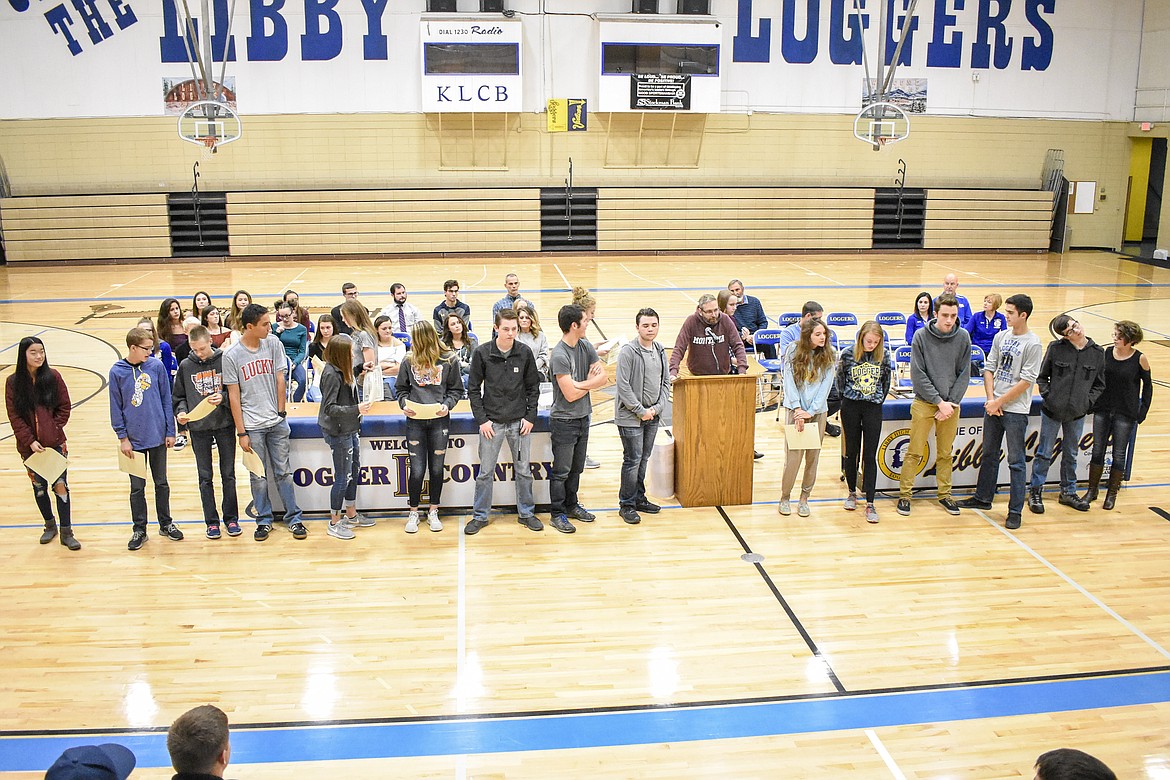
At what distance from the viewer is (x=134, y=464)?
7008 millimetres

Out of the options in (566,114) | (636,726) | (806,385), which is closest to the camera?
(636,726)

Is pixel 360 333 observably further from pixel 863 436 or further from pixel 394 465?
pixel 863 436

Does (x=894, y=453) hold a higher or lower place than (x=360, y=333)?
lower

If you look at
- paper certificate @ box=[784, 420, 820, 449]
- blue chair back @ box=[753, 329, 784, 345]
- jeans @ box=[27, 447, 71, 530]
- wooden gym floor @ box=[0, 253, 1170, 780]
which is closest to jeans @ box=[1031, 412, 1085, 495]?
wooden gym floor @ box=[0, 253, 1170, 780]

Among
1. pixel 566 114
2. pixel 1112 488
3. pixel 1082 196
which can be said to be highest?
pixel 566 114

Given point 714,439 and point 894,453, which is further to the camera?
point 894,453

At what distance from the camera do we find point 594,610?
630cm

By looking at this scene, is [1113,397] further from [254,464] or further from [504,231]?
[504,231]

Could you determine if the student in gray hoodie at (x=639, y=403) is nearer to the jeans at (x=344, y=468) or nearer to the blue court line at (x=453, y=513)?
the blue court line at (x=453, y=513)

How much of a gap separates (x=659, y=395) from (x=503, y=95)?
16.3m

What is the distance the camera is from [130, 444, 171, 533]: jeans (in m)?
Answer: 7.15

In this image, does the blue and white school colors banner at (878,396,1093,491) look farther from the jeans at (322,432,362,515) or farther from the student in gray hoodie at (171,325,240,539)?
the student in gray hoodie at (171,325,240,539)

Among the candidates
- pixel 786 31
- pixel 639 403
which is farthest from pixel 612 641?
pixel 786 31

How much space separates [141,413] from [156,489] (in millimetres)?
653
